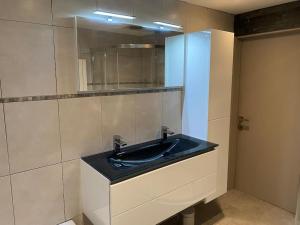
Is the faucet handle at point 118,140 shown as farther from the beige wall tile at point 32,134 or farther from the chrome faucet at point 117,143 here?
the beige wall tile at point 32,134

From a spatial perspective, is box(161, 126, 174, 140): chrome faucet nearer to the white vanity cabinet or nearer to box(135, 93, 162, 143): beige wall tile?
box(135, 93, 162, 143): beige wall tile

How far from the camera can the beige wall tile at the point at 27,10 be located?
135 centimetres

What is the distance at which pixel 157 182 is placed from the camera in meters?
1.67

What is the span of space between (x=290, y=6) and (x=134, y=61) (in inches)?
69.5

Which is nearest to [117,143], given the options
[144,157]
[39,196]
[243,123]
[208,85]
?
[144,157]

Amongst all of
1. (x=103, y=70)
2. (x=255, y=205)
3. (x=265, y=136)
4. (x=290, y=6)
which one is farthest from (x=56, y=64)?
(x=255, y=205)

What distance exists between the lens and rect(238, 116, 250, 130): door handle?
9.89ft

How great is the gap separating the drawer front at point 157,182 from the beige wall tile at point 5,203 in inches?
26.8

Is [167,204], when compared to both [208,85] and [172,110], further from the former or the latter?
[208,85]

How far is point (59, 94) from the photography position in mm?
1601

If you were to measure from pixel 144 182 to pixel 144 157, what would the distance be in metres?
0.44

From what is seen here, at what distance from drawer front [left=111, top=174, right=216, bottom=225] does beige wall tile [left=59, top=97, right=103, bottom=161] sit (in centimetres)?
57

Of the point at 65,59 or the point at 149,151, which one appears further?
→ the point at 149,151

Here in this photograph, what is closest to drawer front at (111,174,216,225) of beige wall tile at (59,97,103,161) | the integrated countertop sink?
the integrated countertop sink
